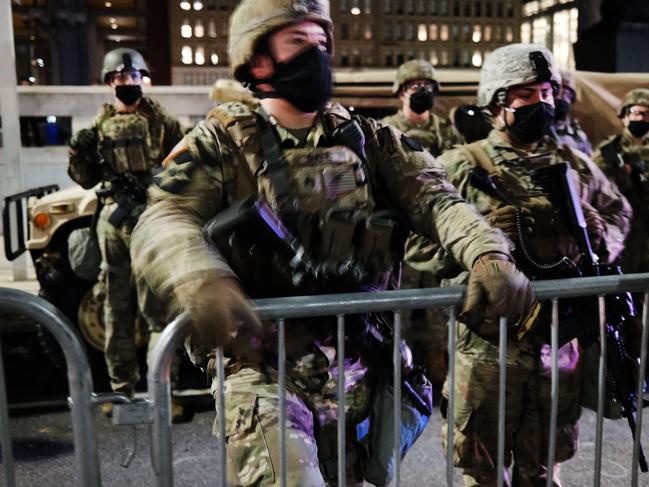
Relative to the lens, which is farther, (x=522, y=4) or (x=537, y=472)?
(x=522, y=4)

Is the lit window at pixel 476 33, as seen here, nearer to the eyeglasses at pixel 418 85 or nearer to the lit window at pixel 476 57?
the lit window at pixel 476 57

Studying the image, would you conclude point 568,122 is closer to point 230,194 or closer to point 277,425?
point 230,194

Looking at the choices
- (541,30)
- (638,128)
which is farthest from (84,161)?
(541,30)

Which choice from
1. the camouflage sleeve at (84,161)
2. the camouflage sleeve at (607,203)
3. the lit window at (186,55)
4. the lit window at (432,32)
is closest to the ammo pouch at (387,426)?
the camouflage sleeve at (607,203)

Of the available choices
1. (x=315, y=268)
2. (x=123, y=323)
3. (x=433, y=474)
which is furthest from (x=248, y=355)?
(x=123, y=323)

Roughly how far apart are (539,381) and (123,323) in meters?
2.64

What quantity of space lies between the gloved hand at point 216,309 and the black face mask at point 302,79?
2.22 feet

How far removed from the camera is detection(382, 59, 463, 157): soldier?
5.81 m

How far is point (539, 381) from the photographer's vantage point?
2.94m

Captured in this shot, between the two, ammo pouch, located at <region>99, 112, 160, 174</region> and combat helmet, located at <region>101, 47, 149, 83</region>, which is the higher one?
combat helmet, located at <region>101, 47, 149, 83</region>

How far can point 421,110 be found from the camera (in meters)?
5.87

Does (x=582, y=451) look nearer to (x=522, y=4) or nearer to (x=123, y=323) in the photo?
(x=123, y=323)

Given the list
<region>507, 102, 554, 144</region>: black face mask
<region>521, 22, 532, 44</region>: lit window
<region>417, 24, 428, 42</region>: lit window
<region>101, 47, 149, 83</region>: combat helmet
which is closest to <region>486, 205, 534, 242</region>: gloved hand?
<region>507, 102, 554, 144</region>: black face mask

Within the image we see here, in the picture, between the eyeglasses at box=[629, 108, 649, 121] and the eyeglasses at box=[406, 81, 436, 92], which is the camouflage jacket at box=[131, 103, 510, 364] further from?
the eyeglasses at box=[629, 108, 649, 121]
